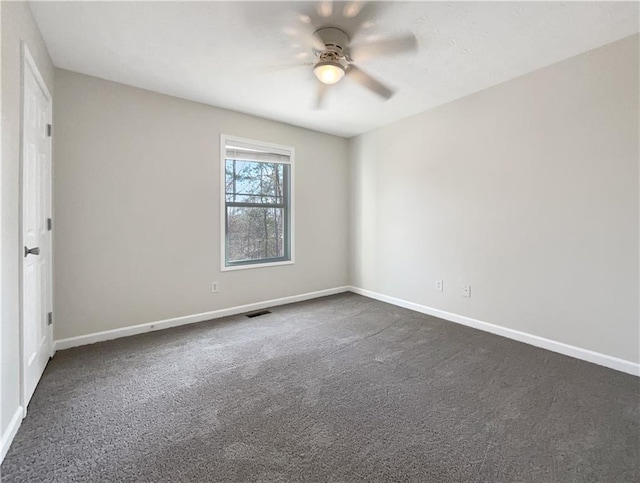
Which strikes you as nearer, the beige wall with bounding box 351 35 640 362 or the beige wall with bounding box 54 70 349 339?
the beige wall with bounding box 351 35 640 362

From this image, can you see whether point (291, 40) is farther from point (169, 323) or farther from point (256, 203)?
point (169, 323)

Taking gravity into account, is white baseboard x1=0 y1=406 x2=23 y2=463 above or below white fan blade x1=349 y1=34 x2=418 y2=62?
below

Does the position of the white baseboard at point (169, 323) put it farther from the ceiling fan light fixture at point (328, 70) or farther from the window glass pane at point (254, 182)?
the ceiling fan light fixture at point (328, 70)

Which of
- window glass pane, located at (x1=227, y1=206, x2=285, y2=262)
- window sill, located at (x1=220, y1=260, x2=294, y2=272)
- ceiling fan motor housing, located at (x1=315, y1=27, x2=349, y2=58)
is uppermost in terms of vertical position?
ceiling fan motor housing, located at (x1=315, y1=27, x2=349, y2=58)

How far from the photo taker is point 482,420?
1752 mm

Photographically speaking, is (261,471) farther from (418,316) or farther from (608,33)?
(608,33)

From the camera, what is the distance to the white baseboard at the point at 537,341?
2.34m

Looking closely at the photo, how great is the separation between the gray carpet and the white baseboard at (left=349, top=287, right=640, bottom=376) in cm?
10

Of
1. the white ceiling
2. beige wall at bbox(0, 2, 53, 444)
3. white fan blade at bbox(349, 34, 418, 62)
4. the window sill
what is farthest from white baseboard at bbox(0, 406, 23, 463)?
white fan blade at bbox(349, 34, 418, 62)

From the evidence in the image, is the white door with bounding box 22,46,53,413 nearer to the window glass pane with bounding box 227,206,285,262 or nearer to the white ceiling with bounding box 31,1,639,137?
the white ceiling with bounding box 31,1,639,137

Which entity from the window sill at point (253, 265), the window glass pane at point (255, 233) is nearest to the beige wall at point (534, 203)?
the window sill at point (253, 265)

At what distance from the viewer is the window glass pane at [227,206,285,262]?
385cm

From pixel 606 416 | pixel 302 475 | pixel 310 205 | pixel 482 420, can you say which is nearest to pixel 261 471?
pixel 302 475

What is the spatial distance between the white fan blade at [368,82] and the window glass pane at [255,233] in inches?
77.3
